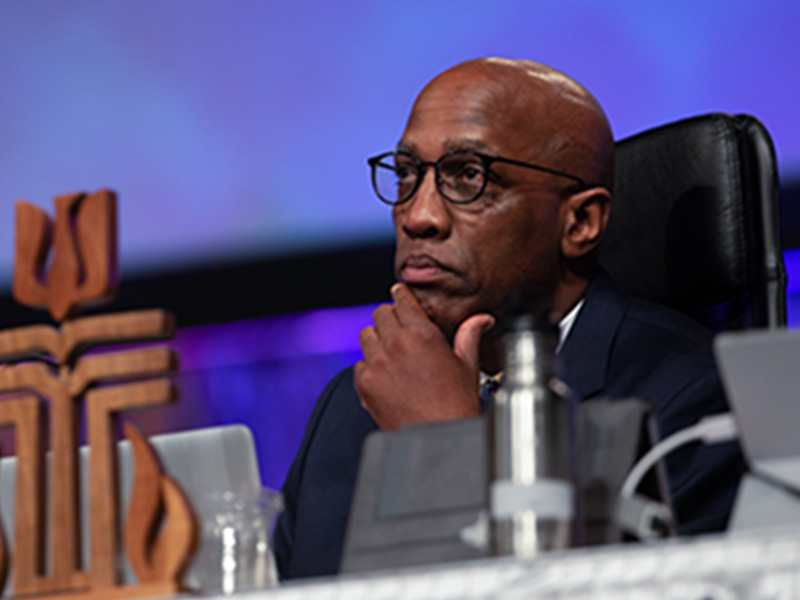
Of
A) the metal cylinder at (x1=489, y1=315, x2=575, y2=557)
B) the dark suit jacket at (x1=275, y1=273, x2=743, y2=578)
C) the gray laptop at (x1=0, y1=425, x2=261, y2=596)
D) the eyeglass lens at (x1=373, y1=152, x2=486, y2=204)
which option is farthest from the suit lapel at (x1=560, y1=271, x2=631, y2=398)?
the metal cylinder at (x1=489, y1=315, x2=575, y2=557)

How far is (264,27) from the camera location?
270 cm

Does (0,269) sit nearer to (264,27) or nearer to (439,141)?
(264,27)

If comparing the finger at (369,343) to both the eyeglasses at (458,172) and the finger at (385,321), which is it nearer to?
the finger at (385,321)

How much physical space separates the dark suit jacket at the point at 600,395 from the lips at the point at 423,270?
0.20 meters

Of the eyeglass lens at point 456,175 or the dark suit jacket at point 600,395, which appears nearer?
the dark suit jacket at point 600,395

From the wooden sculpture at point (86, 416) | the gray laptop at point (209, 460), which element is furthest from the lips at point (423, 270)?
the wooden sculpture at point (86, 416)

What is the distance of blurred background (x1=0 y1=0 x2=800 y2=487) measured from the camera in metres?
2.65

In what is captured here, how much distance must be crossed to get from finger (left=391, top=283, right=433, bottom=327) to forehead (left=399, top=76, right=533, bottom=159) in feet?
0.64

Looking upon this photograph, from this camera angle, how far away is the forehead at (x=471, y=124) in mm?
1669

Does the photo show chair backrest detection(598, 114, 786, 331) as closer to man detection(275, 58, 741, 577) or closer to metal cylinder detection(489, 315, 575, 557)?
man detection(275, 58, 741, 577)

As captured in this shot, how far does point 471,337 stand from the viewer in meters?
1.59

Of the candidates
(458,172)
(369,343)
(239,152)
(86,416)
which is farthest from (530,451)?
(239,152)

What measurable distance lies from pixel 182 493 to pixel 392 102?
6.19ft

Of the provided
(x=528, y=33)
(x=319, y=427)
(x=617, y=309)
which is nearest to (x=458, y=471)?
(x=617, y=309)
